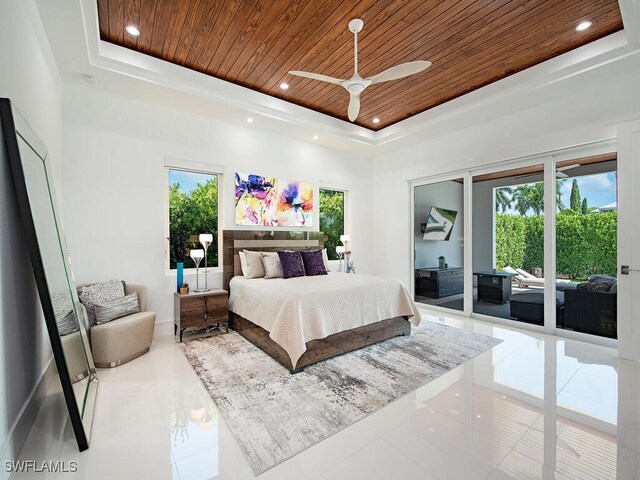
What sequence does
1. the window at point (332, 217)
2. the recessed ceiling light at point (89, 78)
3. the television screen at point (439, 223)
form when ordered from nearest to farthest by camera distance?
the recessed ceiling light at point (89, 78), the television screen at point (439, 223), the window at point (332, 217)

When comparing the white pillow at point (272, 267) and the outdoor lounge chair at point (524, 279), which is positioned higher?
the white pillow at point (272, 267)

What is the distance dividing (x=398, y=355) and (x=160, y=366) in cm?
250

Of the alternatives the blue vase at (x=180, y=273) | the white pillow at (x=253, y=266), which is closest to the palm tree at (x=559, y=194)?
the white pillow at (x=253, y=266)

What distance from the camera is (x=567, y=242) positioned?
155 inches

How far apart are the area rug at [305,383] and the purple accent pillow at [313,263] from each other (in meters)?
1.40

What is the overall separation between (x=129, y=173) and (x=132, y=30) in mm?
1599

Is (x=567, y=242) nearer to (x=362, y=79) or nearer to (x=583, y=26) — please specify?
(x=583, y=26)

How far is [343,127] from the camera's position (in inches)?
209

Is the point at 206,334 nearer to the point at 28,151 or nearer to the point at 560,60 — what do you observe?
the point at 28,151

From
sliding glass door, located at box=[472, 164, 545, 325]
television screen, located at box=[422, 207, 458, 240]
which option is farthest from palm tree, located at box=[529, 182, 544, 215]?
television screen, located at box=[422, 207, 458, 240]

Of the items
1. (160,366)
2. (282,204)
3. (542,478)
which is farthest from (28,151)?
(542,478)

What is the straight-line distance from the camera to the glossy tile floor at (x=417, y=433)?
66.2 inches

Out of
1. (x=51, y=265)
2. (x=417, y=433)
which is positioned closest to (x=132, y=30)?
(x=51, y=265)

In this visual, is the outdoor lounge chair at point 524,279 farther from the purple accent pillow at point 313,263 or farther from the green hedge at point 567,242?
the purple accent pillow at point 313,263
